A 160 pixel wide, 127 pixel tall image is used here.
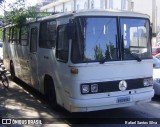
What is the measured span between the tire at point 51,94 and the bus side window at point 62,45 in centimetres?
110

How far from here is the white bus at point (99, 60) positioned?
7.16 meters

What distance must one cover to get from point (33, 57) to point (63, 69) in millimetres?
2940

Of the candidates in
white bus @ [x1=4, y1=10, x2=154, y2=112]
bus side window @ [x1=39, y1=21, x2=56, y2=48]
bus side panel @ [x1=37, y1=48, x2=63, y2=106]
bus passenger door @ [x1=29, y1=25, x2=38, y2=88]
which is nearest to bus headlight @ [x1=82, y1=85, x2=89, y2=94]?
white bus @ [x1=4, y1=10, x2=154, y2=112]

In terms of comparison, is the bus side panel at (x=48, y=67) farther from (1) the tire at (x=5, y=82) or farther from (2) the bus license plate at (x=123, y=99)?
(1) the tire at (x=5, y=82)

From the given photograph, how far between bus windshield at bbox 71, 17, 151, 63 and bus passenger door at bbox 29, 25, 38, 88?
321cm

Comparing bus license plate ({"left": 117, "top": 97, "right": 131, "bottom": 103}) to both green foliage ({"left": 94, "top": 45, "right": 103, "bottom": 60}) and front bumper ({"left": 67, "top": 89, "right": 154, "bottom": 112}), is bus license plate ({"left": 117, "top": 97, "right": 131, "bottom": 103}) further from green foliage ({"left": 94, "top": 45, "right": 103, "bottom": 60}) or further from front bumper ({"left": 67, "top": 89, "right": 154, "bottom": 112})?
green foliage ({"left": 94, "top": 45, "right": 103, "bottom": 60})

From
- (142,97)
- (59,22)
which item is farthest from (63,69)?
(142,97)

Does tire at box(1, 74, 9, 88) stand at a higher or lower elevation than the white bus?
lower

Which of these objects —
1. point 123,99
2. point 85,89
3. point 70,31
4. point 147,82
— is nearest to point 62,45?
point 70,31

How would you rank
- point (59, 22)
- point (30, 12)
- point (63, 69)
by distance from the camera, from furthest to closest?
point (30, 12) < point (59, 22) < point (63, 69)

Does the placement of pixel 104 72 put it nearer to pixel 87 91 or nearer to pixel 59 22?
pixel 87 91

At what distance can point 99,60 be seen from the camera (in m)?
7.30

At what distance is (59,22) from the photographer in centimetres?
818

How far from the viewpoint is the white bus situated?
716 centimetres
